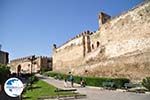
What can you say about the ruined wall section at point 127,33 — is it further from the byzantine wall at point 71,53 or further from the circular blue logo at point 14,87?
the circular blue logo at point 14,87

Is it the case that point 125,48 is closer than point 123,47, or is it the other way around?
point 125,48

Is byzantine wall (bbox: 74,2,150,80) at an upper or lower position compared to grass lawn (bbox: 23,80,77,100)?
upper

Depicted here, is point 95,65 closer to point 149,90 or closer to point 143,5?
point 143,5

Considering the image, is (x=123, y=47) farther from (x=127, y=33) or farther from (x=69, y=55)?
A: (x=69, y=55)

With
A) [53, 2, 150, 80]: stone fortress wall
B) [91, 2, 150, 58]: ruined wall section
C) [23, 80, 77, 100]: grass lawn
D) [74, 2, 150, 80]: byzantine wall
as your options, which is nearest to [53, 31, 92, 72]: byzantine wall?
[53, 2, 150, 80]: stone fortress wall

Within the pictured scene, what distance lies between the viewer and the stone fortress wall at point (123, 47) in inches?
931

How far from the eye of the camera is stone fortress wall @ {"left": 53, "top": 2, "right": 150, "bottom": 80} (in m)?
23.7

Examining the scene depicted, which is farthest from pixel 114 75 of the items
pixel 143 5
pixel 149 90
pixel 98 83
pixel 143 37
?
pixel 149 90

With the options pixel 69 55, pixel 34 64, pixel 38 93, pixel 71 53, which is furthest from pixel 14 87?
pixel 34 64

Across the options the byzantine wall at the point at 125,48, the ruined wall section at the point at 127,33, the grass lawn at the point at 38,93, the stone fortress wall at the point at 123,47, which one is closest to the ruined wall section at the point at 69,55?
the stone fortress wall at the point at 123,47

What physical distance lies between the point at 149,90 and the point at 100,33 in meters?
16.0

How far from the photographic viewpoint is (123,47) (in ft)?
90.0

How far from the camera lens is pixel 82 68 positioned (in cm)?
3391

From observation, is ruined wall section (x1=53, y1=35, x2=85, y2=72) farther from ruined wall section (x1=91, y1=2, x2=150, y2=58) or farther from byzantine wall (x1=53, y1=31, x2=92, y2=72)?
ruined wall section (x1=91, y1=2, x2=150, y2=58)
